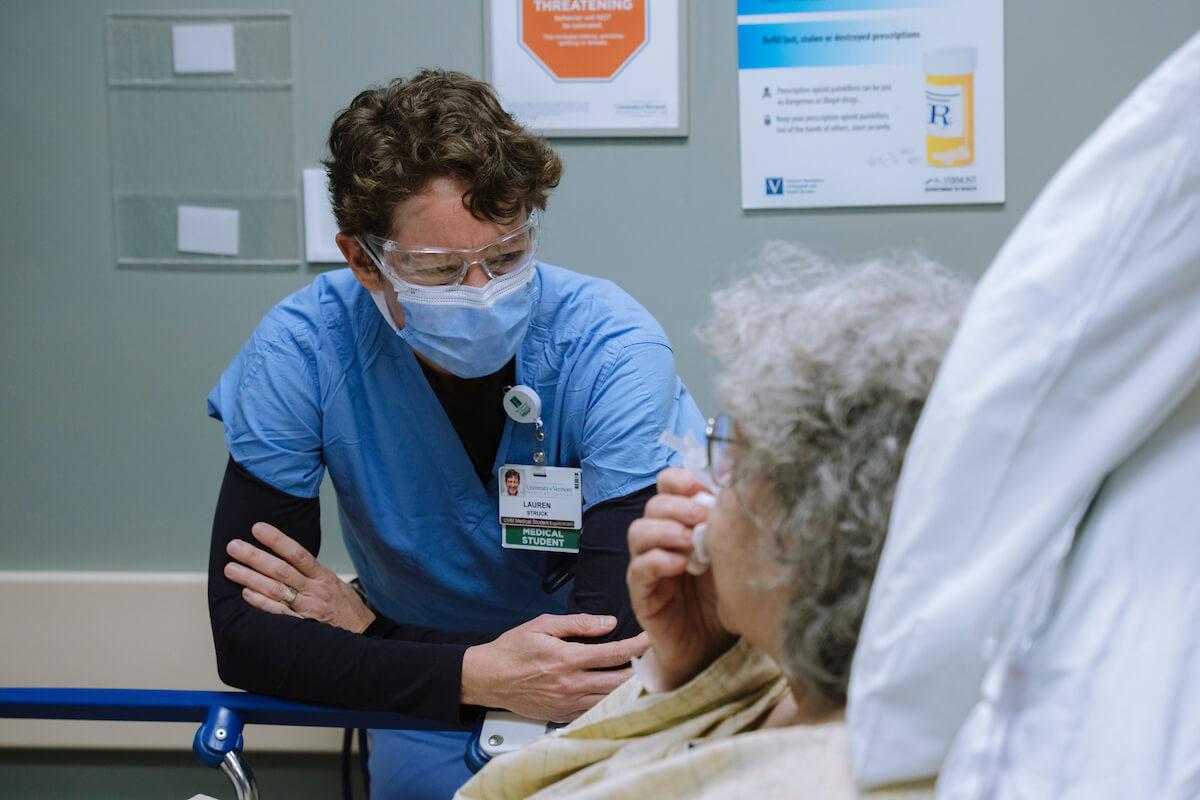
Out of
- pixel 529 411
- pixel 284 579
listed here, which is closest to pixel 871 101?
pixel 529 411

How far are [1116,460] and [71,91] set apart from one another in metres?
2.39

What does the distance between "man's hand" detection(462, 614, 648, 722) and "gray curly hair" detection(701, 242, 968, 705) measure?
0.62 metres

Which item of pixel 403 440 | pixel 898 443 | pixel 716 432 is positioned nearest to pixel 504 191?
pixel 403 440

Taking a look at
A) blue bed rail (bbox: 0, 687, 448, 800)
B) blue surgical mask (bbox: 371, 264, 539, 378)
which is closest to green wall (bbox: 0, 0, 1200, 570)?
blue surgical mask (bbox: 371, 264, 539, 378)

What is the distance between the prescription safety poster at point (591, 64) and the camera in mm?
2297

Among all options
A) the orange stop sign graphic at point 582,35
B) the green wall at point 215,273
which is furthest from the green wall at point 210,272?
the orange stop sign graphic at point 582,35

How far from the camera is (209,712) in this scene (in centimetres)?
140

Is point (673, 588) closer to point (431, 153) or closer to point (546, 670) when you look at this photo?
point (546, 670)

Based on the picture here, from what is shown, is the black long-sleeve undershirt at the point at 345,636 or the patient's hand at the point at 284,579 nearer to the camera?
the black long-sleeve undershirt at the point at 345,636

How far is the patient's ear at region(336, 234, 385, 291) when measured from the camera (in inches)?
62.4

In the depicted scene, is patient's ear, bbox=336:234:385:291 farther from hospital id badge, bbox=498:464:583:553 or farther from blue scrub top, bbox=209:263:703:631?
hospital id badge, bbox=498:464:583:553

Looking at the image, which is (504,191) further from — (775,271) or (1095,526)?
(1095,526)

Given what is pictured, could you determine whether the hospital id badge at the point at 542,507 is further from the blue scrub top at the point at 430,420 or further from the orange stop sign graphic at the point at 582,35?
the orange stop sign graphic at the point at 582,35

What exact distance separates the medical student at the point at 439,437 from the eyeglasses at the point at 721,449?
1.92 ft
